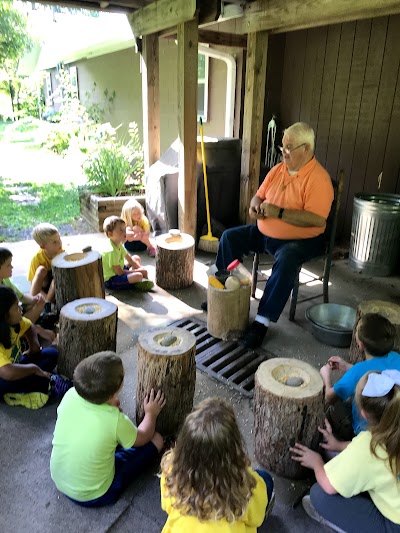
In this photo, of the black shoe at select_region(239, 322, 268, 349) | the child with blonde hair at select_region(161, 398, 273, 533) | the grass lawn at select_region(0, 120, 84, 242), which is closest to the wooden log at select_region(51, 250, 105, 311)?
the black shoe at select_region(239, 322, 268, 349)

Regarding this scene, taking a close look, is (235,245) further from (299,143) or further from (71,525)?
(71,525)

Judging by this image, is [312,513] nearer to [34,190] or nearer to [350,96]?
[350,96]

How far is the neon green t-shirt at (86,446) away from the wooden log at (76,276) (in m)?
1.40

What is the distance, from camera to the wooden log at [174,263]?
3920mm

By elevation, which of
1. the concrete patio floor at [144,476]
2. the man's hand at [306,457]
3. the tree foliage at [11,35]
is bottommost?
the concrete patio floor at [144,476]

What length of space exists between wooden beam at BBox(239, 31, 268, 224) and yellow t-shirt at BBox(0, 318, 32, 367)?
3.08m

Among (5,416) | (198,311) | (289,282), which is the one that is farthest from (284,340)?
(5,416)

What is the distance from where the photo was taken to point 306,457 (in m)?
1.86

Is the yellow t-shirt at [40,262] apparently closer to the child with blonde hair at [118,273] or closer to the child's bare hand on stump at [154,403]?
the child with blonde hair at [118,273]

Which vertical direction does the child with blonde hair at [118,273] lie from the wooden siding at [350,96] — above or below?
below

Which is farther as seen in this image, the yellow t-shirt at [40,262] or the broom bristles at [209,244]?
the broom bristles at [209,244]

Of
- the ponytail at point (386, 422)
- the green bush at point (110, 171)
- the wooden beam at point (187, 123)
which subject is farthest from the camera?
the green bush at point (110, 171)

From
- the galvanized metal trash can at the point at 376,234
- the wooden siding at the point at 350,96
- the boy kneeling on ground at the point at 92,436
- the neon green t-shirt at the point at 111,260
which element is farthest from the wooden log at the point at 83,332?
the wooden siding at the point at 350,96

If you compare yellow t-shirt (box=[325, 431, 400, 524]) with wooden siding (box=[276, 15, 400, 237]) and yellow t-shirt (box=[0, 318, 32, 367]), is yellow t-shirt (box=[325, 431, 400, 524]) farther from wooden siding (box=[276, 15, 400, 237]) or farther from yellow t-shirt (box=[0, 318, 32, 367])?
wooden siding (box=[276, 15, 400, 237])
